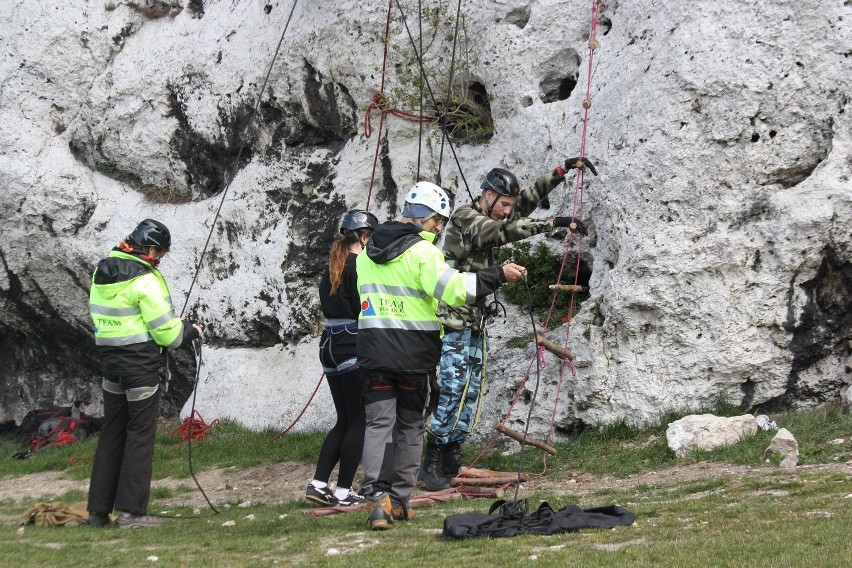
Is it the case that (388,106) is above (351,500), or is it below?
above

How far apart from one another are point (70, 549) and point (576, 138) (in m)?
5.84

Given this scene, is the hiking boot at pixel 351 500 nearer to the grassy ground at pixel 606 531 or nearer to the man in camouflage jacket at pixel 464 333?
the grassy ground at pixel 606 531

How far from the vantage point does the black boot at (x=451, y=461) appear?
8.43m

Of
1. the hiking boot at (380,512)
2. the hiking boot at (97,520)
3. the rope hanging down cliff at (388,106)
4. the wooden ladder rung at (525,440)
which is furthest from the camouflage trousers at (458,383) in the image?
the rope hanging down cliff at (388,106)

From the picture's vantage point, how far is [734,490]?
21.1ft

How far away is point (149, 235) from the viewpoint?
24.5 feet

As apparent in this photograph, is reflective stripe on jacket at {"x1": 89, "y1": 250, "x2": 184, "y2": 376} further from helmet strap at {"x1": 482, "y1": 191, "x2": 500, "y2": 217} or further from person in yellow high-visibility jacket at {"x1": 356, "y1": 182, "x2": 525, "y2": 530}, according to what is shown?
helmet strap at {"x1": 482, "y1": 191, "x2": 500, "y2": 217}

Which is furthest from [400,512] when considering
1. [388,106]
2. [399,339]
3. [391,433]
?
[388,106]

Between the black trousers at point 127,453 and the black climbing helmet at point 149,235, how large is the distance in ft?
3.32

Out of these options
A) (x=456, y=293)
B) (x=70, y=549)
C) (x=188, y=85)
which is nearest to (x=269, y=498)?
(x=70, y=549)

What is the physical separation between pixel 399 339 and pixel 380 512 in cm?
111

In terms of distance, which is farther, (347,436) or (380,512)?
(347,436)

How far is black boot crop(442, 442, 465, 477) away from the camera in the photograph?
27.7 ft

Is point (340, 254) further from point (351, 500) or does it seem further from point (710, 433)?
point (710, 433)
